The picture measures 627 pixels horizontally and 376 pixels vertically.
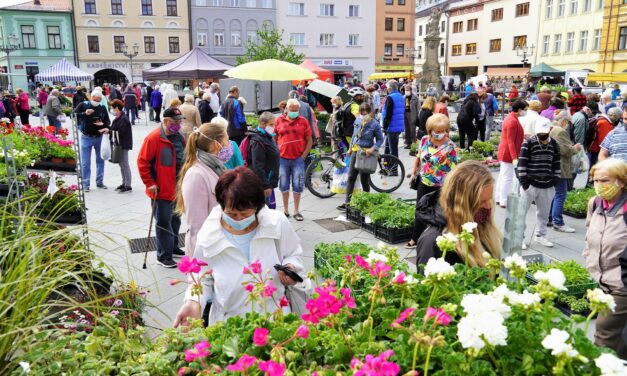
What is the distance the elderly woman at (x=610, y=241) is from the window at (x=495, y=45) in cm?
5735

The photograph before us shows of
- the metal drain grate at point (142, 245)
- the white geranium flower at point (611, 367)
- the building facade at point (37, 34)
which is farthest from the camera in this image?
the building facade at point (37, 34)

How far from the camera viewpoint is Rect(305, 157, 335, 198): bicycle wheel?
30.7ft

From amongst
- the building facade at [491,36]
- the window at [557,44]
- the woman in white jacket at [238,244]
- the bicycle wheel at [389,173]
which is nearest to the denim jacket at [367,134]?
the bicycle wheel at [389,173]

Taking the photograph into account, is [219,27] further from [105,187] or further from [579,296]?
[579,296]

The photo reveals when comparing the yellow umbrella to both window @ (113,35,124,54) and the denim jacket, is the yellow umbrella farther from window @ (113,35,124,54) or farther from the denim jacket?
window @ (113,35,124,54)

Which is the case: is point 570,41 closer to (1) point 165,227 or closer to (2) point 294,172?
(2) point 294,172

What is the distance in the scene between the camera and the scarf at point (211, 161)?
4.42 m

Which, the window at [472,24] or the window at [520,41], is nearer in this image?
the window at [520,41]

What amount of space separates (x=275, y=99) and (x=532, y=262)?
1214 centimetres

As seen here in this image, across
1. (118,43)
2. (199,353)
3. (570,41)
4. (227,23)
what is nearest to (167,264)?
(199,353)

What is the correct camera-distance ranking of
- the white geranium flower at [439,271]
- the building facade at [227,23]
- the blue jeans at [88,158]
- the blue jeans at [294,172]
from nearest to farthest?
the white geranium flower at [439,271]
the blue jeans at [294,172]
the blue jeans at [88,158]
the building facade at [227,23]

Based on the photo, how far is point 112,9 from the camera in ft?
151

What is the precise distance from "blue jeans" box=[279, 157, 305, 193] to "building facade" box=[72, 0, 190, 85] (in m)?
42.8

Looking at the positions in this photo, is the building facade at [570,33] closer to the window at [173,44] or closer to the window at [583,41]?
the window at [583,41]
